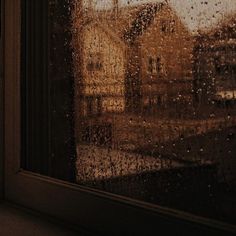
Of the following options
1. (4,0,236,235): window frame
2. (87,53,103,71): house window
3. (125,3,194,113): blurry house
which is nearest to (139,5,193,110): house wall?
(125,3,194,113): blurry house

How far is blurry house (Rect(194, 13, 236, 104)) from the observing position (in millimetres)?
808

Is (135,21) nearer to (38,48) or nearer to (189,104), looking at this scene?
(189,104)

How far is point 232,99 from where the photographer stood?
2.65ft

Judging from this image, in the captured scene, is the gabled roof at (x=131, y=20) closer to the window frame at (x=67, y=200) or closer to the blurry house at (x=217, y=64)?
the blurry house at (x=217, y=64)

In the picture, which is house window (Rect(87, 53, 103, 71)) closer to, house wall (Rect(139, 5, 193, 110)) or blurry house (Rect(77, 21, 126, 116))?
blurry house (Rect(77, 21, 126, 116))

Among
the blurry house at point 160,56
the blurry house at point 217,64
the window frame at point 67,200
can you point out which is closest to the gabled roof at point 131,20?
the blurry house at point 160,56

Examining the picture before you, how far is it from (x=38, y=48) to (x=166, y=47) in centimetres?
49

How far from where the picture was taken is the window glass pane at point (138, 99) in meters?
0.84

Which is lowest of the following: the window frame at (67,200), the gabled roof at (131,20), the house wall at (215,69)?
the window frame at (67,200)

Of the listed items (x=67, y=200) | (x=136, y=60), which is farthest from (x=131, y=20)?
(x=67, y=200)

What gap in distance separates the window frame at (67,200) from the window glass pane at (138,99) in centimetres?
3

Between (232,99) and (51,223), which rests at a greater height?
(232,99)

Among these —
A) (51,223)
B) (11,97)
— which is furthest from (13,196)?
(11,97)

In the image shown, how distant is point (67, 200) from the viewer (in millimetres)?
1047
